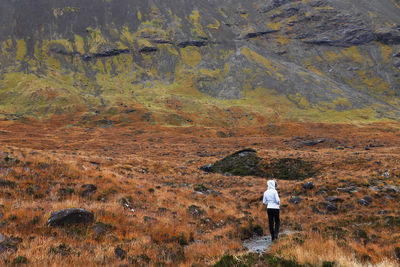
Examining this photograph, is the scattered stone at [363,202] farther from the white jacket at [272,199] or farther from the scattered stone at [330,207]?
the white jacket at [272,199]

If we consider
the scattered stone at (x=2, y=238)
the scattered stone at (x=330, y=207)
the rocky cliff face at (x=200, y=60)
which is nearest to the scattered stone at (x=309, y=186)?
the scattered stone at (x=330, y=207)

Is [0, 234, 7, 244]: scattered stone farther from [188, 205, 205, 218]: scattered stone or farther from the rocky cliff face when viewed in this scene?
the rocky cliff face

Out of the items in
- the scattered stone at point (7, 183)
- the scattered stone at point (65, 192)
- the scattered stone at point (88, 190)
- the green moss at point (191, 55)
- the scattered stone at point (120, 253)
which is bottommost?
the scattered stone at point (88, 190)

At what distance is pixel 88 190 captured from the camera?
12.6m

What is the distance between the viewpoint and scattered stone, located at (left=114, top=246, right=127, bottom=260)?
6406mm

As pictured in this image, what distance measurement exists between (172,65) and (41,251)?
12523 centimetres

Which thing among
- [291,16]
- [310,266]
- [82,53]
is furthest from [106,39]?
[310,266]

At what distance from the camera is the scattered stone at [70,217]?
308 inches

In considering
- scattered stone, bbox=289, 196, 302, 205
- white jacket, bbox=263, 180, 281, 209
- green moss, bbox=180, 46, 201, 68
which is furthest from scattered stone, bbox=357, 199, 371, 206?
green moss, bbox=180, 46, 201, 68

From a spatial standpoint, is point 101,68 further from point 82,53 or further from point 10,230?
point 10,230

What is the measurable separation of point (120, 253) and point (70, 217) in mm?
2749

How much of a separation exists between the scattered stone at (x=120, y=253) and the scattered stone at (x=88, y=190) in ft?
21.3

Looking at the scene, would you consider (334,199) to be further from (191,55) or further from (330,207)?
(191,55)

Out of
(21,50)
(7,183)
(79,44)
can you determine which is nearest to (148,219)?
(7,183)
